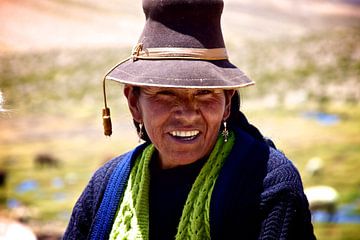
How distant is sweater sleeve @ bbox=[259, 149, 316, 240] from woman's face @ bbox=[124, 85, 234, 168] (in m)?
0.23

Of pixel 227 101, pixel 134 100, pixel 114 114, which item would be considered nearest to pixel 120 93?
pixel 114 114

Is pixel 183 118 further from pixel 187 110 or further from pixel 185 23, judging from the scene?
pixel 185 23

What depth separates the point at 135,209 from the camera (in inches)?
80.2

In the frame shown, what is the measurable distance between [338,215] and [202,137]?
155 inches

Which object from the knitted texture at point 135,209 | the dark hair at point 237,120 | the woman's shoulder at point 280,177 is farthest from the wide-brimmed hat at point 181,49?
the knitted texture at point 135,209

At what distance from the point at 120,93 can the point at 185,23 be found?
454cm

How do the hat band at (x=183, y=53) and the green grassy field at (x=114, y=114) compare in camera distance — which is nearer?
the hat band at (x=183, y=53)

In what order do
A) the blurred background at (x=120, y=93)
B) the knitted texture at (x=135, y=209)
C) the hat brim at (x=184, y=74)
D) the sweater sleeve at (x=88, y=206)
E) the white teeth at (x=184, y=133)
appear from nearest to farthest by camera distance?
the hat brim at (x=184, y=74), the white teeth at (x=184, y=133), the knitted texture at (x=135, y=209), the sweater sleeve at (x=88, y=206), the blurred background at (x=120, y=93)

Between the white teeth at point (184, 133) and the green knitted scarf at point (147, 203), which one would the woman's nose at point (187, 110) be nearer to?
the white teeth at point (184, 133)

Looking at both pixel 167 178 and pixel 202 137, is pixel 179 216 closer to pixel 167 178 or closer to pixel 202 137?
pixel 167 178

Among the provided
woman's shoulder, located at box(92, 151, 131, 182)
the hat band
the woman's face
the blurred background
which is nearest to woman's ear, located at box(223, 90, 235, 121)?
the woman's face

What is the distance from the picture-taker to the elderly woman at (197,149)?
1.81m

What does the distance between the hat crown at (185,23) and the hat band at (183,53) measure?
1cm

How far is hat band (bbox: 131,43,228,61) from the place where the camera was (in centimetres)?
185
